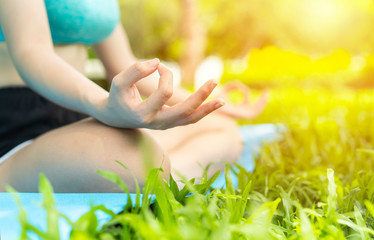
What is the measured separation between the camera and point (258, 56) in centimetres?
1188

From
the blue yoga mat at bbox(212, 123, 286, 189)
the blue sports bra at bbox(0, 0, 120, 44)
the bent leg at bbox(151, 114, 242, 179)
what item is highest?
the blue sports bra at bbox(0, 0, 120, 44)

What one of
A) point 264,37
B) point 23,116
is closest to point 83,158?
point 23,116

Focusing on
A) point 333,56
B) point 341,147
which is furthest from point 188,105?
point 333,56

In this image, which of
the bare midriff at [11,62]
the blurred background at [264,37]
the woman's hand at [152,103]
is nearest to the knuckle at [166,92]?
the woman's hand at [152,103]

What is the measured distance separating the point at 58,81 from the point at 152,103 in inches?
12.3

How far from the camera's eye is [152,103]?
0.88 metres

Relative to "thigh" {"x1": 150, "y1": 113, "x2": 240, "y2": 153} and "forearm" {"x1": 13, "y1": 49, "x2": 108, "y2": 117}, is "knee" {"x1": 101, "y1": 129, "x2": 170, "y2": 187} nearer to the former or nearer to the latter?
"forearm" {"x1": 13, "y1": 49, "x2": 108, "y2": 117}

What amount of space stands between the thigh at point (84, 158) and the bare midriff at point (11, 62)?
462 mm

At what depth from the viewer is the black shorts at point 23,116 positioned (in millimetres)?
1357

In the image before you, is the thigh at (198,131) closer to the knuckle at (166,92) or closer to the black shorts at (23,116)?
the black shorts at (23,116)

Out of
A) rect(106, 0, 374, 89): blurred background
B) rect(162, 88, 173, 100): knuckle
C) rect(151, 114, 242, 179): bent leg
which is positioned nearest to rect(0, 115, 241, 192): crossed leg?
rect(162, 88, 173, 100): knuckle

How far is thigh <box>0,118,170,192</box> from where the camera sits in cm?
104

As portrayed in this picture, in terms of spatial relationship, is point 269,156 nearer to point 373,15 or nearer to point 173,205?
point 173,205

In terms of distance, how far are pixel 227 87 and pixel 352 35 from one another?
1395 cm
